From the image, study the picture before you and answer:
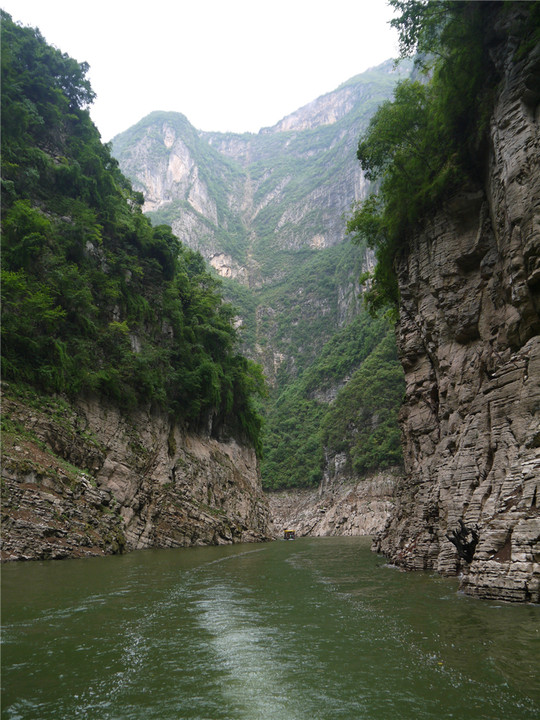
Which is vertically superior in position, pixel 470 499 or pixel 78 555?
pixel 470 499

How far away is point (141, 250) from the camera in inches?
1319

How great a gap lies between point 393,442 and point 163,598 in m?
52.3

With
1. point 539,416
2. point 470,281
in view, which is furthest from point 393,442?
point 539,416

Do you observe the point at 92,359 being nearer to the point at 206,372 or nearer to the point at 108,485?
the point at 108,485

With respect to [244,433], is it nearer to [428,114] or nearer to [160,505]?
[160,505]

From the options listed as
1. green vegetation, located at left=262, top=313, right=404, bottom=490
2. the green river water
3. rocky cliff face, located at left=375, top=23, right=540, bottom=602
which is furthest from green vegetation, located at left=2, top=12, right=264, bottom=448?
green vegetation, located at left=262, top=313, right=404, bottom=490

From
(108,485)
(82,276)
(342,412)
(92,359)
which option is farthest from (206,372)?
(342,412)

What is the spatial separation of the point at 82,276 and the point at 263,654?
75.6ft

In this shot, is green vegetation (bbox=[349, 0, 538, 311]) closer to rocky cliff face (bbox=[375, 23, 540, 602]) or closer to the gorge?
the gorge

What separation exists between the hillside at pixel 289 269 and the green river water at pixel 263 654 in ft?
179

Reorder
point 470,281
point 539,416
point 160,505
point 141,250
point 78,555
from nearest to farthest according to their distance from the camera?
point 539,416
point 470,281
point 78,555
point 160,505
point 141,250

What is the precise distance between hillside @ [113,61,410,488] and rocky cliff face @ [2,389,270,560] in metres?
34.1

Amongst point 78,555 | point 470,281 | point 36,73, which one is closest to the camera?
point 470,281

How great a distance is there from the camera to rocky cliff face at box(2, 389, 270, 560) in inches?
646
